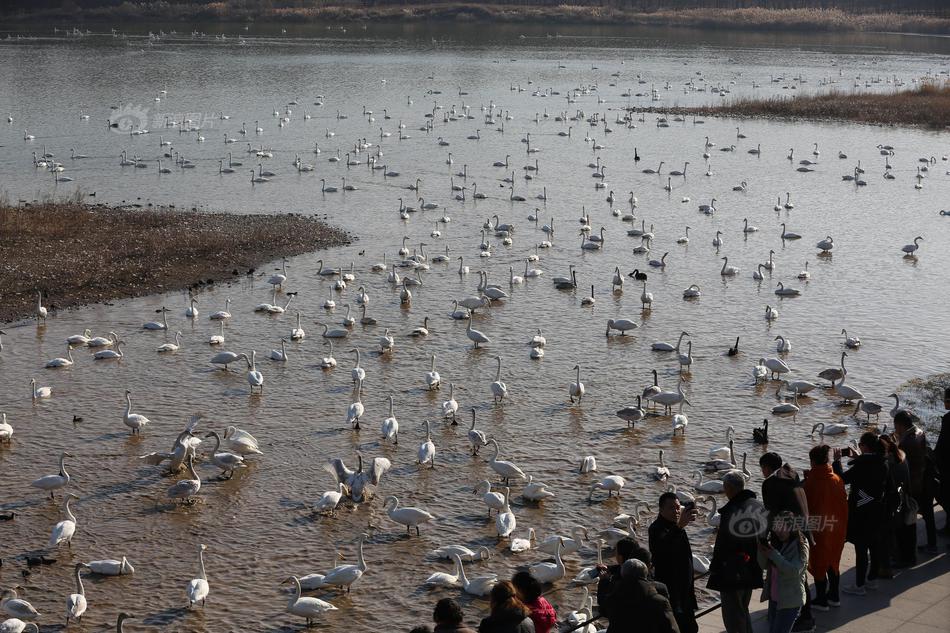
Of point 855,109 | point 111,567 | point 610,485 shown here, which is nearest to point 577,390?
point 610,485

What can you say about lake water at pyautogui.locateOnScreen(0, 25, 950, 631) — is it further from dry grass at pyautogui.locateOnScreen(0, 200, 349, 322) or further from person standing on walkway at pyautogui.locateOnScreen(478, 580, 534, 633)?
person standing on walkway at pyautogui.locateOnScreen(478, 580, 534, 633)

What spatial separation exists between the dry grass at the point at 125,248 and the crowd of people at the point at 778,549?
56.7 ft

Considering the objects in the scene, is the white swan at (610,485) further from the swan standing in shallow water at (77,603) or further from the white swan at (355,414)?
the swan standing in shallow water at (77,603)

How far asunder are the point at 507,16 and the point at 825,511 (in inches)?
3581

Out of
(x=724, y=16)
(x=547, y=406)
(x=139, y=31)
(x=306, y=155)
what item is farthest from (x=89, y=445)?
(x=724, y=16)

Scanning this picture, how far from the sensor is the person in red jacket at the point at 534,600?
24.1ft

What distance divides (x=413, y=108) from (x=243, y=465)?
40.7m

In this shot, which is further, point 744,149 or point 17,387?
point 744,149

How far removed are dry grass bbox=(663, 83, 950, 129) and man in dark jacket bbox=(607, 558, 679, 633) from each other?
47956 millimetres

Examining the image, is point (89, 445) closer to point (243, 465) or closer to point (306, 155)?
point (243, 465)

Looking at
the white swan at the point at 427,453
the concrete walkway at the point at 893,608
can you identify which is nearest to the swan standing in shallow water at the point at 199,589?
the white swan at the point at 427,453

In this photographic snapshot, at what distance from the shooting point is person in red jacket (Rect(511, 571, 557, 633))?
7.36 metres

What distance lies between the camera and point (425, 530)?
13.7m

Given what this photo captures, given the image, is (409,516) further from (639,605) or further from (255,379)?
(639,605)
